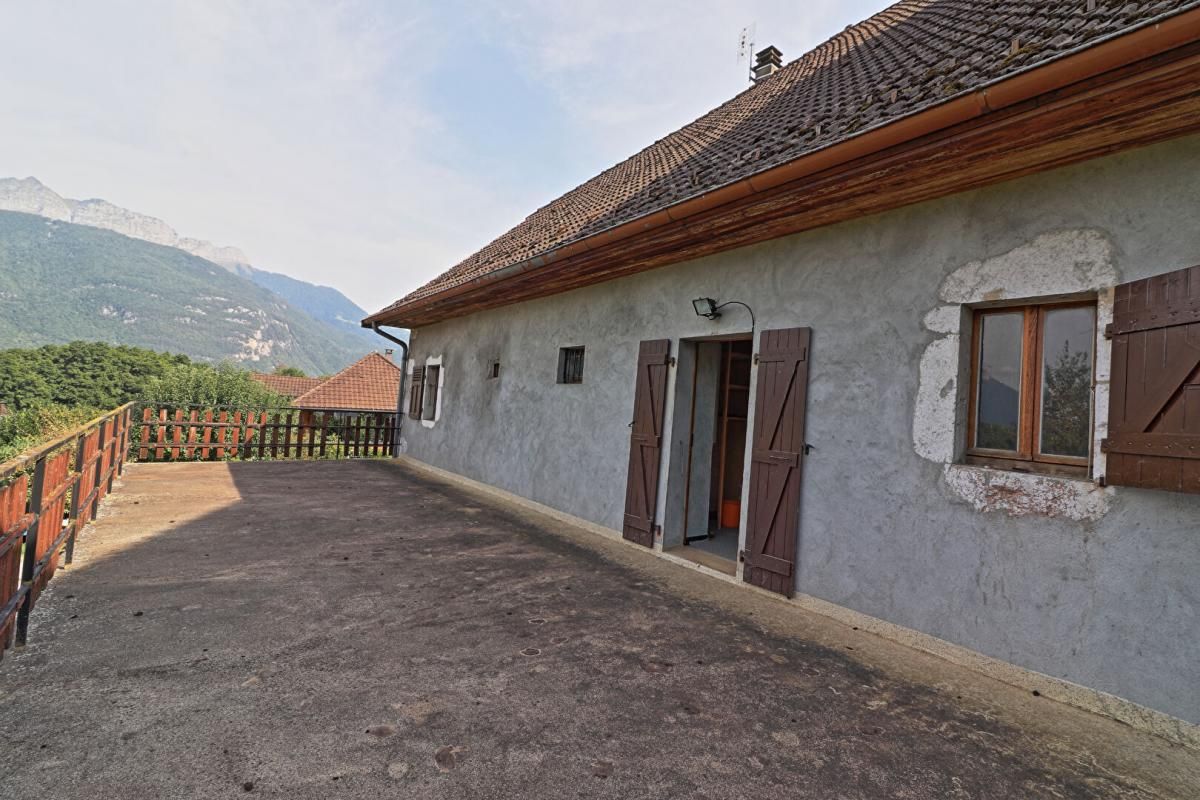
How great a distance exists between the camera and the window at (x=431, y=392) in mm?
10609

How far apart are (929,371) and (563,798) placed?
3071 millimetres

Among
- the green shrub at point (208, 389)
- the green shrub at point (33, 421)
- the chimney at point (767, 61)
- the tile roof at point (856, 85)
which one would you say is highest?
the chimney at point (767, 61)

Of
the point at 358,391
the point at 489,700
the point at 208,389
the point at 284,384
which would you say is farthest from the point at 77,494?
the point at 284,384

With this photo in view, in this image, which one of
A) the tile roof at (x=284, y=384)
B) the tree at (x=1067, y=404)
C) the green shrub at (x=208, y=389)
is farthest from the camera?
the tile roof at (x=284, y=384)

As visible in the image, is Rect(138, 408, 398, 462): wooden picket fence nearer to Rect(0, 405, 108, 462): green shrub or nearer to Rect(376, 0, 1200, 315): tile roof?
Rect(376, 0, 1200, 315): tile roof

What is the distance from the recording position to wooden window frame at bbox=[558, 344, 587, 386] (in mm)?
6707

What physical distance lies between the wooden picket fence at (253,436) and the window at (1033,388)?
11.5m

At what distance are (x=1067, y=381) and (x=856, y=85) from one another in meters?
3.04

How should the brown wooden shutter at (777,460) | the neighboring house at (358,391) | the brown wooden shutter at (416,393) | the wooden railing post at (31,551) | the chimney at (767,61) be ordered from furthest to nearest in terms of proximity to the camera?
the neighboring house at (358,391) → the brown wooden shutter at (416,393) → the chimney at (767,61) → the brown wooden shutter at (777,460) → the wooden railing post at (31,551)

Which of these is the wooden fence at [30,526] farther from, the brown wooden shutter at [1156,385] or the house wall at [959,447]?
the brown wooden shutter at [1156,385]

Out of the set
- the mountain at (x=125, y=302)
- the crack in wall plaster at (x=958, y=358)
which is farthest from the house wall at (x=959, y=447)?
the mountain at (x=125, y=302)

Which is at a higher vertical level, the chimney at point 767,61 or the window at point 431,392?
the chimney at point 767,61

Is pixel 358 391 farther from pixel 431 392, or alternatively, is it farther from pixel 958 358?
pixel 958 358

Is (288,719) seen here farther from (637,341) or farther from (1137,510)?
A: (637,341)
